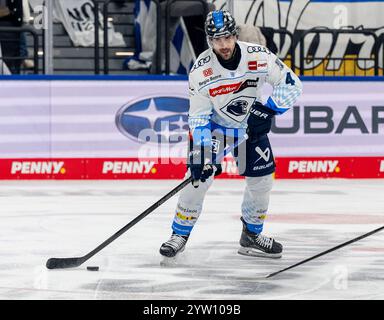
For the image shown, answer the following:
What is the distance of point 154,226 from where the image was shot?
998 centimetres

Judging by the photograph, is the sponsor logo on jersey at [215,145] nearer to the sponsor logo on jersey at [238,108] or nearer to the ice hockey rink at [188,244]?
the sponsor logo on jersey at [238,108]

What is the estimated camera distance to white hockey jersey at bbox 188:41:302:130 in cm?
779

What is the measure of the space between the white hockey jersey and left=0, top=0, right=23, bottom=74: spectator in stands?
22.5 ft

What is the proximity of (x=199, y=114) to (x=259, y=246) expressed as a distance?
3.70ft

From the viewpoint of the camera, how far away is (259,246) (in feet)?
27.2

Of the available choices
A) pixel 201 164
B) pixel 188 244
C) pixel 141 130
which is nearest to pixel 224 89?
pixel 201 164

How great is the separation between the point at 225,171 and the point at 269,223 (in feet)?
15.1

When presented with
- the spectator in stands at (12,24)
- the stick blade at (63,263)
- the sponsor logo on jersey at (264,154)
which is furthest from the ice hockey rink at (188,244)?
the spectator in stands at (12,24)

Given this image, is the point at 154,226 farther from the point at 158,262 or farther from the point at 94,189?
the point at 94,189

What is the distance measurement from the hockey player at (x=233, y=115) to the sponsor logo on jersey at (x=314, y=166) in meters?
6.43

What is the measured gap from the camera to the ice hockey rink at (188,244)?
6730mm

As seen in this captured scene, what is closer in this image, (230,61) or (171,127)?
(230,61)

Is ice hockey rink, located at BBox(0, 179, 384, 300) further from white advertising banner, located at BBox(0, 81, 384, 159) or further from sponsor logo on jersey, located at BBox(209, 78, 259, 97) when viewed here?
sponsor logo on jersey, located at BBox(209, 78, 259, 97)
